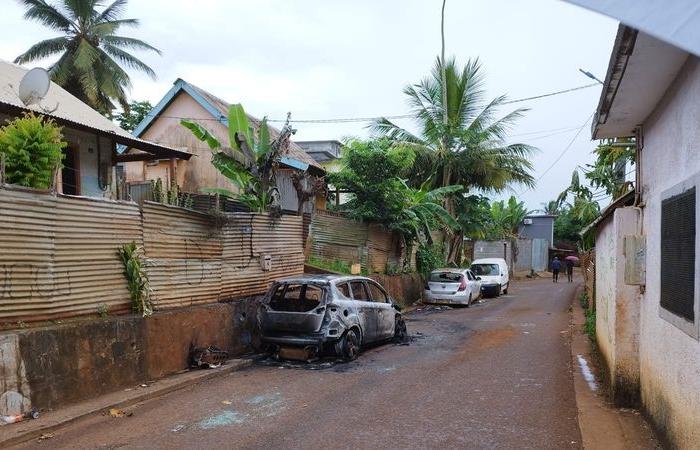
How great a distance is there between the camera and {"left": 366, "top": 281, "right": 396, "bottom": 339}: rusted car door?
11.7m

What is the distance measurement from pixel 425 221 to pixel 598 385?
539 inches

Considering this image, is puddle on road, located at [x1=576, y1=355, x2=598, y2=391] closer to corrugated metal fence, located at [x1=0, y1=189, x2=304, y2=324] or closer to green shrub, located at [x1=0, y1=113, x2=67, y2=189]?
corrugated metal fence, located at [x1=0, y1=189, x2=304, y2=324]

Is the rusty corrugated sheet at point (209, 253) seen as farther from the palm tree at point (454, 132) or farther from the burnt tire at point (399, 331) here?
the palm tree at point (454, 132)

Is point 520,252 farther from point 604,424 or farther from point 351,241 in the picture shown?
point 604,424

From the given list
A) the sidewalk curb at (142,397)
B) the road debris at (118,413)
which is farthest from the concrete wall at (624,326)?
the road debris at (118,413)

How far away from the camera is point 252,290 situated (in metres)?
11.5

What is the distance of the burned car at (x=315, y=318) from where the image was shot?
984cm

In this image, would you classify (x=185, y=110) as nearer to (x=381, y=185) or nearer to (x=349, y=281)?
(x=381, y=185)

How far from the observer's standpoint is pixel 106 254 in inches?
315

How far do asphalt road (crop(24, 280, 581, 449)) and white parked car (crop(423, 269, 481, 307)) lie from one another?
8721mm

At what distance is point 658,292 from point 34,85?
9.26 meters

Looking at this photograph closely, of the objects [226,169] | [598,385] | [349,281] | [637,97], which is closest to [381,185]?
[226,169]

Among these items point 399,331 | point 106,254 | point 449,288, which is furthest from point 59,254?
point 449,288

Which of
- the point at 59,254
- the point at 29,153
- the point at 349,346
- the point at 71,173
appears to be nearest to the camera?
the point at 29,153
